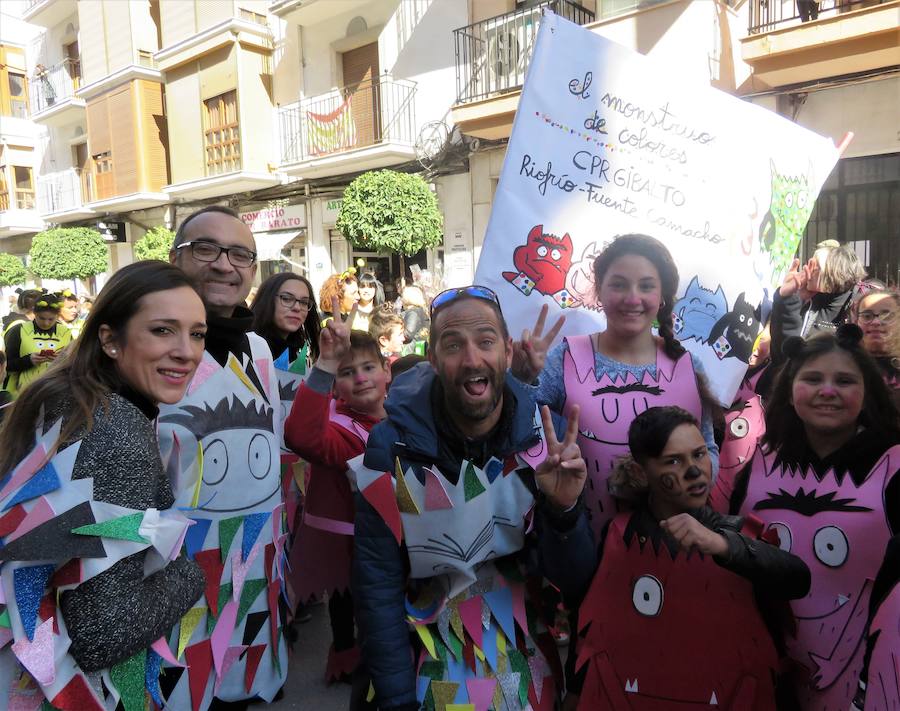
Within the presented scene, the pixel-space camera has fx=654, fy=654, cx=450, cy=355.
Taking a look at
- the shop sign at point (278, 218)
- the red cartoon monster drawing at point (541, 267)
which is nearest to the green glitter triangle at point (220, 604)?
the red cartoon monster drawing at point (541, 267)

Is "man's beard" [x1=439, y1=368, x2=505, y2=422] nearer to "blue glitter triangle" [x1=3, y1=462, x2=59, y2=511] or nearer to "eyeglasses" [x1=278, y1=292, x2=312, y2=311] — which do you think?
"blue glitter triangle" [x1=3, y1=462, x2=59, y2=511]

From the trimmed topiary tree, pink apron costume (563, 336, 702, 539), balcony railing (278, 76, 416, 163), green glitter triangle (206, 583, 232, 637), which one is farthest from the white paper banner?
the trimmed topiary tree

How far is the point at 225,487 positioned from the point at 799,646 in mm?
1662

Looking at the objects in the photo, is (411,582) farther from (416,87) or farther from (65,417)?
(416,87)

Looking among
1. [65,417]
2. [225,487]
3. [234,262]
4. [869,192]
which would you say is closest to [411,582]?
[225,487]

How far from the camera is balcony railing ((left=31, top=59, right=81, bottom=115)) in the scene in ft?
75.1

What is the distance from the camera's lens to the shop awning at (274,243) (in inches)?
596

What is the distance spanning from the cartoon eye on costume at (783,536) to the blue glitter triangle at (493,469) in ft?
2.51

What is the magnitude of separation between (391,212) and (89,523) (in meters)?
9.58

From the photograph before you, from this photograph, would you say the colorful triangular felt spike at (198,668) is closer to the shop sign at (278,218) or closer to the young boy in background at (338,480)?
the young boy in background at (338,480)

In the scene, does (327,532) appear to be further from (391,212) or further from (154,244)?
(154,244)

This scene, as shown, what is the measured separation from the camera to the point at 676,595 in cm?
167

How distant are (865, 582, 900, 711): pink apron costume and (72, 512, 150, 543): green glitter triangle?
158 centimetres

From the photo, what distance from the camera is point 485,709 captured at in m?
1.62
